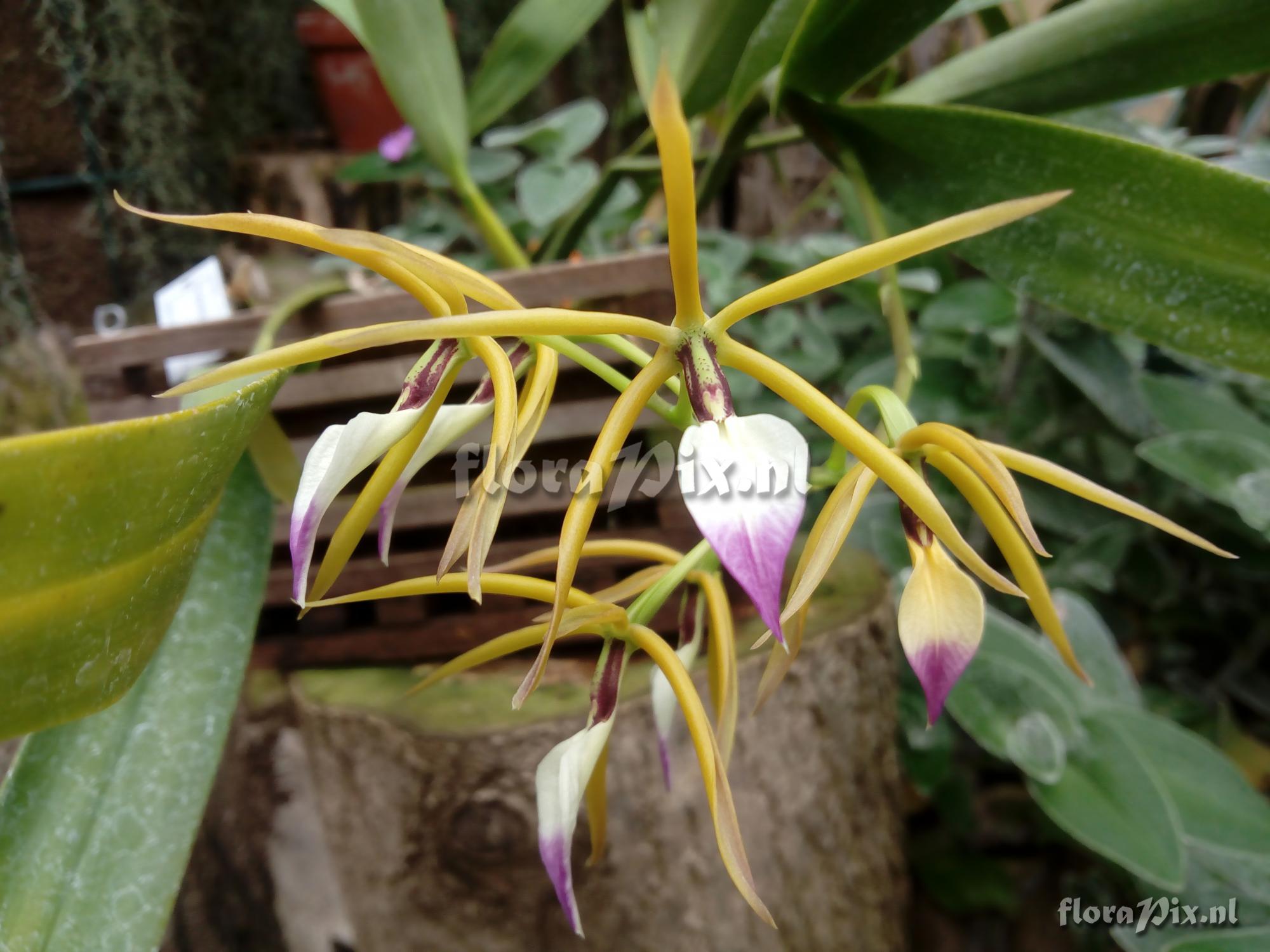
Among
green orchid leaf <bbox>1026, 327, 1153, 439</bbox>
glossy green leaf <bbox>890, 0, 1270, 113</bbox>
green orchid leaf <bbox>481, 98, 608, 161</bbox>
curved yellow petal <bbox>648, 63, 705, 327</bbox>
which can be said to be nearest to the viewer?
curved yellow petal <bbox>648, 63, 705, 327</bbox>

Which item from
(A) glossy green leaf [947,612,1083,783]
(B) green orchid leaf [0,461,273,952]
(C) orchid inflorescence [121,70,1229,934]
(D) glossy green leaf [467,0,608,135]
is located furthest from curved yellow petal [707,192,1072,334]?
(D) glossy green leaf [467,0,608,135]

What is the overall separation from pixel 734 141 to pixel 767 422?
47 centimetres

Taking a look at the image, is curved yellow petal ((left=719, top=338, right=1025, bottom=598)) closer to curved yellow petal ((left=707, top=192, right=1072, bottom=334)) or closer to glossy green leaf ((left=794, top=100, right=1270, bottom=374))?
curved yellow petal ((left=707, top=192, right=1072, bottom=334))

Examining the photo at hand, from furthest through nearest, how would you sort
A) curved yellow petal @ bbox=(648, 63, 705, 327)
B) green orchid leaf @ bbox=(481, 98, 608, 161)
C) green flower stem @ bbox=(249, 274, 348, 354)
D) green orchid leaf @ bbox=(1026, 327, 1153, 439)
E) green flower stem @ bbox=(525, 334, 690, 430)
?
green orchid leaf @ bbox=(481, 98, 608, 161) < green orchid leaf @ bbox=(1026, 327, 1153, 439) < green flower stem @ bbox=(249, 274, 348, 354) < green flower stem @ bbox=(525, 334, 690, 430) < curved yellow petal @ bbox=(648, 63, 705, 327)

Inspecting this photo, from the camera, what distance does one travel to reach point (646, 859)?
60 centimetres

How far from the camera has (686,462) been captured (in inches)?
8.6

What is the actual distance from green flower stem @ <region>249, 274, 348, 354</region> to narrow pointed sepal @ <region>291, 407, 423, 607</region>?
298 mm

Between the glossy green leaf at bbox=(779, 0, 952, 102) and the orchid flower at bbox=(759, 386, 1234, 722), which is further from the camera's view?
the glossy green leaf at bbox=(779, 0, 952, 102)

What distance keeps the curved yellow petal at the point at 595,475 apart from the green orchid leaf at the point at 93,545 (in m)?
0.14

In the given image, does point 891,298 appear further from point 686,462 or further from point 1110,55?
point 686,462

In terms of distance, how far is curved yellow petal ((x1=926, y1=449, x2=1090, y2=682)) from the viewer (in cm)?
25

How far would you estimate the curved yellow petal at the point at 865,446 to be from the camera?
212 millimetres

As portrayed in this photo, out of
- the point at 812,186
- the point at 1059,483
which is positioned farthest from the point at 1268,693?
the point at 812,186

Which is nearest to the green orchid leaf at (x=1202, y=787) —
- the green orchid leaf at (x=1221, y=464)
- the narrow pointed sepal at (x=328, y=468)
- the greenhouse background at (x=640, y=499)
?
the greenhouse background at (x=640, y=499)
